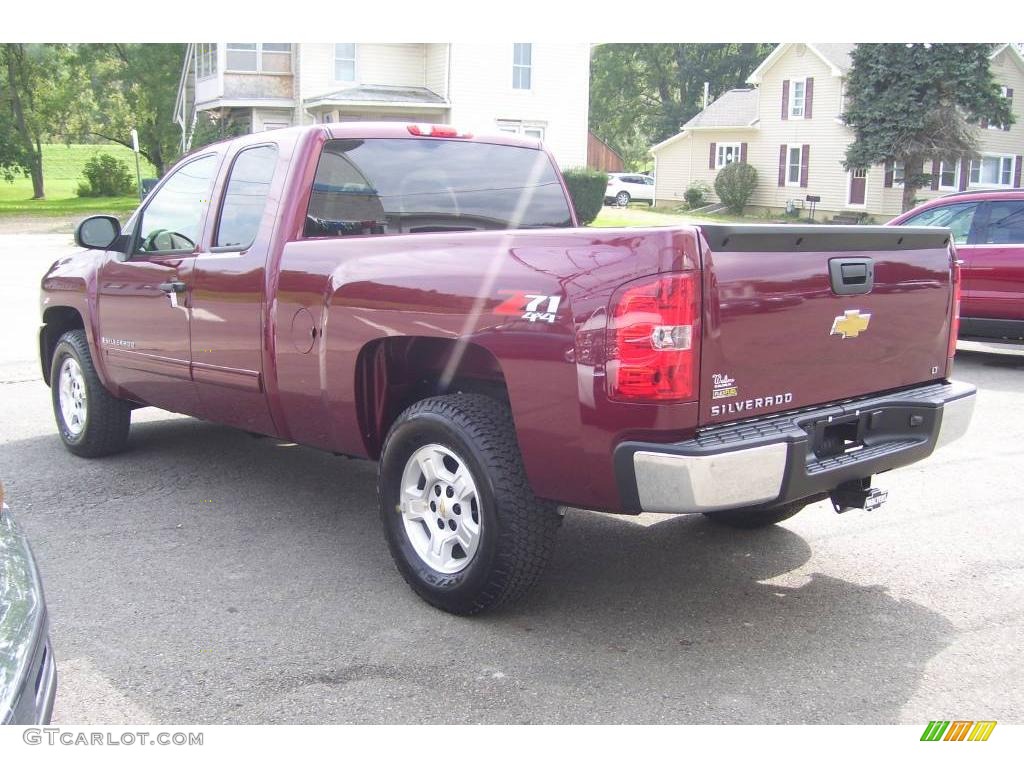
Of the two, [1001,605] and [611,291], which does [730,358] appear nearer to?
[611,291]

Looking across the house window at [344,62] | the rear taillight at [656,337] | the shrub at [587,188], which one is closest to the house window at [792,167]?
the shrub at [587,188]

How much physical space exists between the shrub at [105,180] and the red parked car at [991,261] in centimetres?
4259

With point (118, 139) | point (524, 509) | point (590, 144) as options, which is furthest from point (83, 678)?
point (590, 144)

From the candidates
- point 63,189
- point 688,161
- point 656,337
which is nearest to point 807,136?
point 688,161

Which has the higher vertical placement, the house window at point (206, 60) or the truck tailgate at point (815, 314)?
the house window at point (206, 60)

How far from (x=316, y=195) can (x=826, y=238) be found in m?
2.36

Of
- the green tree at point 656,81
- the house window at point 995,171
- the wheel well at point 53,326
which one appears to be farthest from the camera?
the green tree at point 656,81

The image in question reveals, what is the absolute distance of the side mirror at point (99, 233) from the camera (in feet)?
20.3

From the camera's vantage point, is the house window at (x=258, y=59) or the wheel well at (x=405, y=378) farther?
the house window at (x=258, y=59)

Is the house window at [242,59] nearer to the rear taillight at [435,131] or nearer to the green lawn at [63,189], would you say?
the green lawn at [63,189]

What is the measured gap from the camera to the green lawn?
135ft

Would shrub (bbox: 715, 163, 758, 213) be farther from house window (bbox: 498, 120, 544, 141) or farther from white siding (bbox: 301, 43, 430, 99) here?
white siding (bbox: 301, 43, 430, 99)

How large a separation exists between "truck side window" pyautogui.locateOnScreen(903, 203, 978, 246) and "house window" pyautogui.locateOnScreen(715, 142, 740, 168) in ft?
122

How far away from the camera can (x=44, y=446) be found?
281 inches
